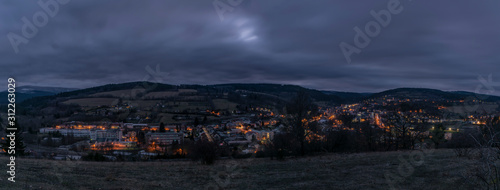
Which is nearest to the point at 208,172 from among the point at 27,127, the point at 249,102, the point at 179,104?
the point at 27,127

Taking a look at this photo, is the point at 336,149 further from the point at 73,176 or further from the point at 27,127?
the point at 27,127

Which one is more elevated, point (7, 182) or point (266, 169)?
point (7, 182)

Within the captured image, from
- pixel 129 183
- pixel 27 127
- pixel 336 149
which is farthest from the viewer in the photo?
pixel 27 127

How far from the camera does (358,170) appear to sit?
13.0 meters

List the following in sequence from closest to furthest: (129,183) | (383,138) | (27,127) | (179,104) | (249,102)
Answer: (129,183) < (383,138) < (27,127) < (179,104) < (249,102)

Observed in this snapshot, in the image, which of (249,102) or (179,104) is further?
(249,102)

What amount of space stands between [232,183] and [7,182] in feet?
27.2

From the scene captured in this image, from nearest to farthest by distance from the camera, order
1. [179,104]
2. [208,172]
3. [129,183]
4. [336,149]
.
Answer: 1. [129,183]
2. [208,172]
3. [336,149]
4. [179,104]

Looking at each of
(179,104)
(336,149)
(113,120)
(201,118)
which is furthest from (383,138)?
(179,104)

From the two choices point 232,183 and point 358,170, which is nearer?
point 232,183

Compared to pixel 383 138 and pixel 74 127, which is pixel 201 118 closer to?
pixel 74 127

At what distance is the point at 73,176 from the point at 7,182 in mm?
3306

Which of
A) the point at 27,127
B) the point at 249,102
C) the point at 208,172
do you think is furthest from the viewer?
Answer: the point at 249,102

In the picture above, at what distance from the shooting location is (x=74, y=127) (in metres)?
66.4
